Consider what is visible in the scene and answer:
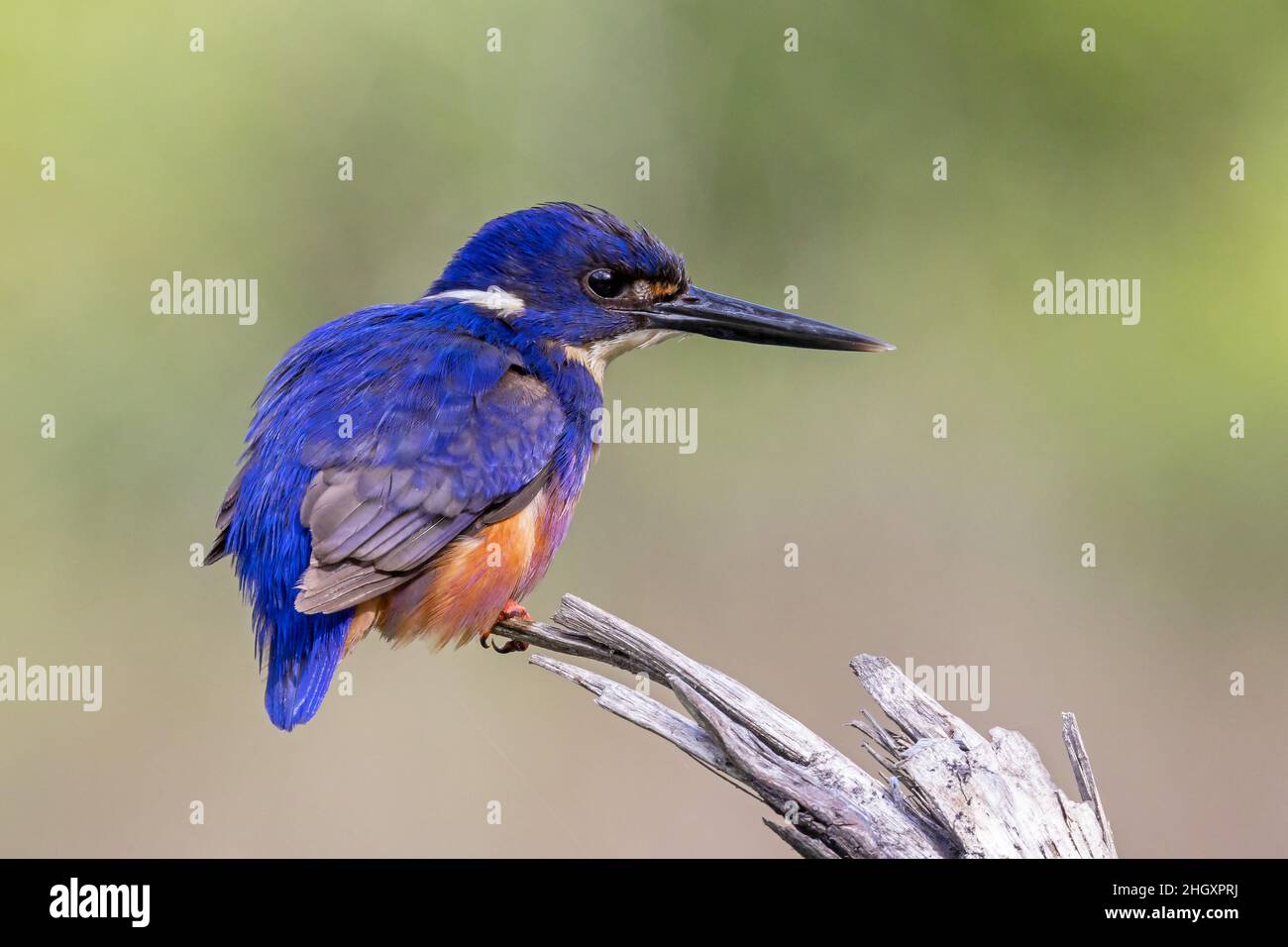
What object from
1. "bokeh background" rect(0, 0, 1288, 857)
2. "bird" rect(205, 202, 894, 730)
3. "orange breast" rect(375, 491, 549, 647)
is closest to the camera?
"bird" rect(205, 202, 894, 730)

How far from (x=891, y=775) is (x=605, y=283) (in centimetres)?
178

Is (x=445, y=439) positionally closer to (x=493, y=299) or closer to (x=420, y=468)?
(x=420, y=468)

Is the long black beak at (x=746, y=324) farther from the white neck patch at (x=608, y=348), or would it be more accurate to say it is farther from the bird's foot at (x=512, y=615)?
the bird's foot at (x=512, y=615)

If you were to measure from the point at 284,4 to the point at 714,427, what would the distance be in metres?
2.69

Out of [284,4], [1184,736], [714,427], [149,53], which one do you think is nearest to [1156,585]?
[1184,736]

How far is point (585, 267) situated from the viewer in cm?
400

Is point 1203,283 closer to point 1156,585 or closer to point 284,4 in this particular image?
point 1156,585

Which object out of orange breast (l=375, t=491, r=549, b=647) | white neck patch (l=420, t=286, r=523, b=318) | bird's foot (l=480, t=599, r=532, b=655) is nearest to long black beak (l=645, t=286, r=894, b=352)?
white neck patch (l=420, t=286, r=523, b=318)

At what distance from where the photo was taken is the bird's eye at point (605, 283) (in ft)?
13.1

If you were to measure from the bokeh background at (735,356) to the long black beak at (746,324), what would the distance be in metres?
1.62

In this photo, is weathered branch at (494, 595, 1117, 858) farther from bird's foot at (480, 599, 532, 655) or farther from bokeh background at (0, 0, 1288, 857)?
bokeh background at (0, 0, 1288, 857)

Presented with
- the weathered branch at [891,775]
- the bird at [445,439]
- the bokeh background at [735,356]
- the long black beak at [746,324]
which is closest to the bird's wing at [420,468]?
the bird at [445,439]

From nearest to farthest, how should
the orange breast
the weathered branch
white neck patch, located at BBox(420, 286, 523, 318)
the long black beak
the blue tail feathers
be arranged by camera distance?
the weathered branch
the blue tail feathers
the orange breast
white neck patch, located at BBox(420, 286, 523, 318)
the long black beak

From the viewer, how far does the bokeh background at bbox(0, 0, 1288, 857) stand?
555 centimetres
